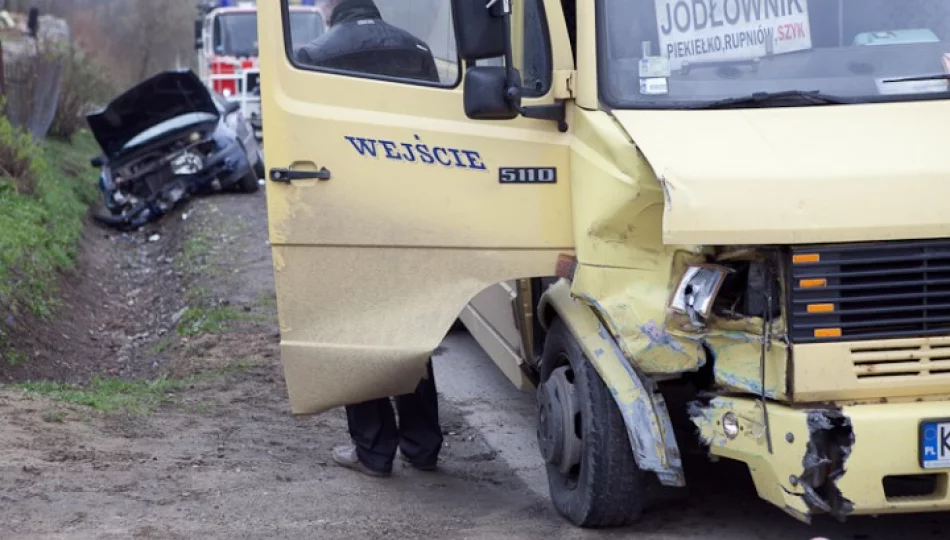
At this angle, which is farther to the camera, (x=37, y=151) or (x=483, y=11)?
(x=37, y=151)

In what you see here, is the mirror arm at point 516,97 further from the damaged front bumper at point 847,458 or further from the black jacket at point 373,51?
the damaged front bumper at point 847,458

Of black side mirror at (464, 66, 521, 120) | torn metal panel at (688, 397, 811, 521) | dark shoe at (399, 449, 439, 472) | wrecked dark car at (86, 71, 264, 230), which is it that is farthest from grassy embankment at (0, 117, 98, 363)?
torn metal panel at (688, 397, 811, 521)

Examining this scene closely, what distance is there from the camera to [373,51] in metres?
5.45

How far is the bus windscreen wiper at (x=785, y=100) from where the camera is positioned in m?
4.80

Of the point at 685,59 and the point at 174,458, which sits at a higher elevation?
the point at 685,59

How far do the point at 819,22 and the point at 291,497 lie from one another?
9.40 ft

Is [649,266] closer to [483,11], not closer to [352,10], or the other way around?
[483,11]

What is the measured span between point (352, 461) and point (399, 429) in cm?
27

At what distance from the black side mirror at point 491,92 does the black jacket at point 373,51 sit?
0.36 metres

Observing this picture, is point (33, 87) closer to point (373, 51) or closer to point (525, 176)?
point (373, 51)

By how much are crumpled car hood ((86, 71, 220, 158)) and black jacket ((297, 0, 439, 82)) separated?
11360mm

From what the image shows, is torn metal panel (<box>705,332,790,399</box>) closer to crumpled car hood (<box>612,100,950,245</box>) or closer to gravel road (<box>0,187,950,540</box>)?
crumpled car hood (<box>612,100,950,245</box>)

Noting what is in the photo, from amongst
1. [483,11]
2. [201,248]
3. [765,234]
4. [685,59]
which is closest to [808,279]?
[765,234]

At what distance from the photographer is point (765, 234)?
428 centimetres
